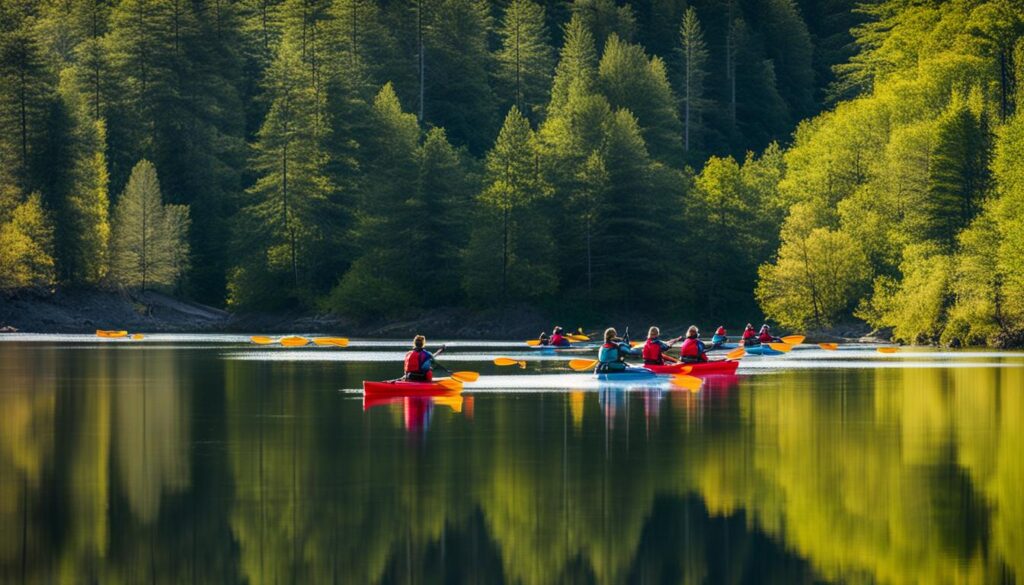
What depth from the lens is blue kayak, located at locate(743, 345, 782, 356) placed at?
6862 cm

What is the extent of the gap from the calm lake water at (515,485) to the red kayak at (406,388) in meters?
0.64

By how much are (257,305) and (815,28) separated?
73166mm

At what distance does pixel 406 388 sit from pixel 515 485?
682 inches

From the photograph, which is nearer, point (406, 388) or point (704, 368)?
point (406, 388)

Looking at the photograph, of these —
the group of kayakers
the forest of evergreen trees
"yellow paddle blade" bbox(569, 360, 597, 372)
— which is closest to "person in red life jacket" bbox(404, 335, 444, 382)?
the group of kayakers

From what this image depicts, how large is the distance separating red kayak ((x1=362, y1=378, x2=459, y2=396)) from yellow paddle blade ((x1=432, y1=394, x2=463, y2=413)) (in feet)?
0.56

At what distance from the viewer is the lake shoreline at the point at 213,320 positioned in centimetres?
9588

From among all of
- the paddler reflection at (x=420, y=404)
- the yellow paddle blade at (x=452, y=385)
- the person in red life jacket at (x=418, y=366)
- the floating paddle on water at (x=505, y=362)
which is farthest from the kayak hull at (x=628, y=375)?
the floating paddle on water at (x=505, y=362)

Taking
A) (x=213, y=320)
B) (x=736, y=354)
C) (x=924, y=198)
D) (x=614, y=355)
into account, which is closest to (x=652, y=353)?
(x=614, y=355)

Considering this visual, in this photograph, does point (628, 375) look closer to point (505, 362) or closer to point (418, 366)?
point (418, 366)

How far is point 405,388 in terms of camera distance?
40250 mm

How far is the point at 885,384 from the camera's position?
4466 centimetres

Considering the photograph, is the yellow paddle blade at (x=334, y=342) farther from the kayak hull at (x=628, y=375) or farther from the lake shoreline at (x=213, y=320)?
the kayak hull at (x=628, y=375)

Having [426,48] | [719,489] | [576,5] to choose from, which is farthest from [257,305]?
[719,489]
